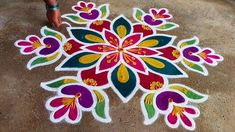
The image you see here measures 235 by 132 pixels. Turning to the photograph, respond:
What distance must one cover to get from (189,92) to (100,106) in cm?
41

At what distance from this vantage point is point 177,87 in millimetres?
1523

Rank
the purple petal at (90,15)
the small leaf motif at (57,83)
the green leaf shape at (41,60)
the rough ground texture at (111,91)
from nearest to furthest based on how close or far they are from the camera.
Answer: the rough ground texture at (111,91)
the small leaf motif at (57,83)
the green leaf shape at (41,60)
the purple petal at (90,15)

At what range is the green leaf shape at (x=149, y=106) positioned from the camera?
4.56 ft

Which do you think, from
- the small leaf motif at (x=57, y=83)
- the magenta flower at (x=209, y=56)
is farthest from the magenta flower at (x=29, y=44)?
the magenta flower at (x=209, y=56)

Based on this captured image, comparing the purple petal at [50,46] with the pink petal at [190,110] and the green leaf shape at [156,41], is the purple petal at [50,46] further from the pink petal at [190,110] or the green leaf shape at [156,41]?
the pink petal at [190,110]

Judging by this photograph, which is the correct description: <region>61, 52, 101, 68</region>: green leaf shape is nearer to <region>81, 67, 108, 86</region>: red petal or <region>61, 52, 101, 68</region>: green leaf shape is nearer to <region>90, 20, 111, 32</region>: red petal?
<region>81, 67, 108, 86</region>: red petal

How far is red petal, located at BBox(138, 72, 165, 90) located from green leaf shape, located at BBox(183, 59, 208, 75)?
17 centimetres

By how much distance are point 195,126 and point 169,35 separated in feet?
2.05

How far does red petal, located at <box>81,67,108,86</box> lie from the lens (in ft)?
4.94

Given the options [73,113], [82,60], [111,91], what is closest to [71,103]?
[73,113]

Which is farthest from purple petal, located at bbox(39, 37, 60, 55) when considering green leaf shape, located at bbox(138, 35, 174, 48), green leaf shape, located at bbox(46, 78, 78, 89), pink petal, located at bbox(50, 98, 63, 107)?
green leaf shape, located at bbox(138, 35, 174, 48)

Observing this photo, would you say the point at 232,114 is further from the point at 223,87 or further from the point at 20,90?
the point at 20,90

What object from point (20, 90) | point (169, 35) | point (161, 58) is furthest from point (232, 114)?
point (20, 90)

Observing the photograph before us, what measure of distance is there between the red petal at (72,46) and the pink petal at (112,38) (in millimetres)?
155
